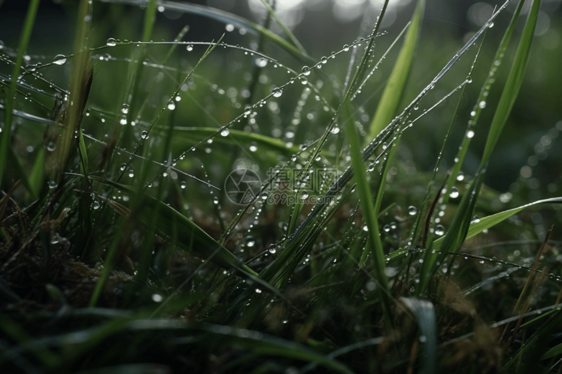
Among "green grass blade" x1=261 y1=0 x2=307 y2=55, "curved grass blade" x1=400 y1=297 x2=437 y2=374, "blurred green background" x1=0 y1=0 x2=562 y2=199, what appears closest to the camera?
"curved grass blade" x1=400 y1=297 x2=437 y2=374

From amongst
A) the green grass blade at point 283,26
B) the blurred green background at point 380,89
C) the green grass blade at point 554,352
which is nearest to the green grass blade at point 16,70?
the blurred green background at point 380,89

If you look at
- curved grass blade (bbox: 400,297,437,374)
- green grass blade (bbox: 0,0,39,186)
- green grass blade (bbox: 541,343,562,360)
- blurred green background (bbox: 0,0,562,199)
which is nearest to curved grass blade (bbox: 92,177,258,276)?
green grass blade (bbox: 0,0,39,186)

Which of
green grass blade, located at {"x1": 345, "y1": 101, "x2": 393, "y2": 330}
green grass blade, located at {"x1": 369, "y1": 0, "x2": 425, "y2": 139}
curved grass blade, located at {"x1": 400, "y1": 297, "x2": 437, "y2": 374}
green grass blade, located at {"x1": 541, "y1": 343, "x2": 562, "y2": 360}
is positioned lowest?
green grass blade, located at {"x1": 541, "y1": 343, "x2": 562, "y2": 360}

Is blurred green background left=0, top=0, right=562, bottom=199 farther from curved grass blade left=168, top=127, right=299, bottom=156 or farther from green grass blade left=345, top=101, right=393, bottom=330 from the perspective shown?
green grass blade left=345, top=101, right=393, bottom=330

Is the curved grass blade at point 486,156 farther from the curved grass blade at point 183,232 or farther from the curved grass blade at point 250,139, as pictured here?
the curved grass blade at point 250,139

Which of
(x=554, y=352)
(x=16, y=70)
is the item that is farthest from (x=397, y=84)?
(x=16, y=70)

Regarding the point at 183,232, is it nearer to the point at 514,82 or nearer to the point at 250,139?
the point at 250,139
